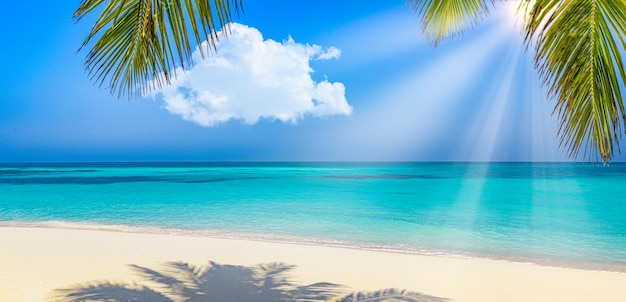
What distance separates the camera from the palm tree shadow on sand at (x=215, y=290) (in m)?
4.44

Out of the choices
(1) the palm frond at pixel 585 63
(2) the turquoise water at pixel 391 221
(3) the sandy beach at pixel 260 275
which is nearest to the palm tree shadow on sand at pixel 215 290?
(3) the sandy beach at pixel 260 275

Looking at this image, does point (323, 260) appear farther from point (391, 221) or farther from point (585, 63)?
point (391, 221)

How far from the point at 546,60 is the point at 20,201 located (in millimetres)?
25056

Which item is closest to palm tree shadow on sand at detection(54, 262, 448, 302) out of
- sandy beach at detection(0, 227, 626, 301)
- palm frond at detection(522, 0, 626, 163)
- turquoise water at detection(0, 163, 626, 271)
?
sandy beach at detection(0, 227, 626, 301)

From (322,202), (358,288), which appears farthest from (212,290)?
(322,202)

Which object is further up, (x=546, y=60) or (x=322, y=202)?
(x=546, y=60)

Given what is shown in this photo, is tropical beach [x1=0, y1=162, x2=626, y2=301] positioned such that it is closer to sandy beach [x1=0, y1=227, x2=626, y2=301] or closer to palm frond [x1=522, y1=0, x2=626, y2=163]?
sandy beach [x1=0, y1=227, x2=626, y2=301]

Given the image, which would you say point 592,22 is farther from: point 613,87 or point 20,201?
point 20,201

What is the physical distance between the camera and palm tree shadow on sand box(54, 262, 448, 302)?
4.44 metres

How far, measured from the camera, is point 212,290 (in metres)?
4.78

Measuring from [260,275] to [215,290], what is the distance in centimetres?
117

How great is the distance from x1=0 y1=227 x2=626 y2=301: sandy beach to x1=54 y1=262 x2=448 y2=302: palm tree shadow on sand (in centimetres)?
1

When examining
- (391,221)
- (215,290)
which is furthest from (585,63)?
(391,221)

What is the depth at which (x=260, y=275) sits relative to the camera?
586 cm
